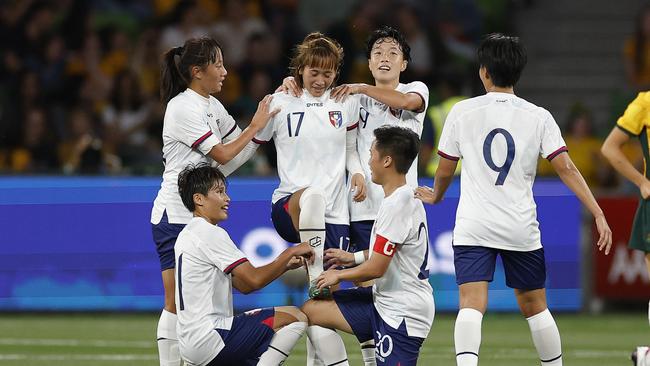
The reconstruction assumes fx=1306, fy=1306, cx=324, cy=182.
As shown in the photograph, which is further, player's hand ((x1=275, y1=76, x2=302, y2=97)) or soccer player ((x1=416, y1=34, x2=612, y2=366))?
player's hand ((x1=275, y1=76, x2=302, y2=97))

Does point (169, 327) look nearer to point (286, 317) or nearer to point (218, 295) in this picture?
point (218, 295)

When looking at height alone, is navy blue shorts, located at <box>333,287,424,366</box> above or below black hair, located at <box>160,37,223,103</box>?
below

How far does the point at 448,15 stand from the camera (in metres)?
17.7

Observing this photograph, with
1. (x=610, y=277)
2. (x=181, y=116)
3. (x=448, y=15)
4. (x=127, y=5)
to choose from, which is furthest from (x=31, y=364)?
(x=448, y=15)

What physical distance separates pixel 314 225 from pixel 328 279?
2.30 ft

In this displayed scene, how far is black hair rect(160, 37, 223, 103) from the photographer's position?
26.2 ft

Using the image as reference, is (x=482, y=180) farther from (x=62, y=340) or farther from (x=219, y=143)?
(x=62, y=340)

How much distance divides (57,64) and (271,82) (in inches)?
104

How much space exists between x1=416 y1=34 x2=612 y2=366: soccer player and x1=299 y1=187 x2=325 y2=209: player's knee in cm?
64

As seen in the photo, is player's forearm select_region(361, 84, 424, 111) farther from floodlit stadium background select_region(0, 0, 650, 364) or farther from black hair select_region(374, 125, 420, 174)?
floodlit stadium background select_region(0, 0, 650, 364)

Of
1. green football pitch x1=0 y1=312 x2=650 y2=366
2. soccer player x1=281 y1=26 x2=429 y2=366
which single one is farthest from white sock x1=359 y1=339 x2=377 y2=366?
green football pitch x1=0 y1=312 x2=650 y2=366

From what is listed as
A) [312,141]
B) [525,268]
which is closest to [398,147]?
[312,141]

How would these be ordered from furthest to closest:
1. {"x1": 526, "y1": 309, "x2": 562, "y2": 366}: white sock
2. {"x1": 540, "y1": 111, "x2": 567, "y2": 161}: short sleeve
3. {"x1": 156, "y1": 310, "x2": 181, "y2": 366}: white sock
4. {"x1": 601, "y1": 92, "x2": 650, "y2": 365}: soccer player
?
{"x1": 601, "y1": 92, "x2": 650, "y2": 365}: soccer player < {"x1": 156, "y1": 310, "x2": 181, "y2": 366}: white sock < {"x1": 526, "y1": 309, "x2": 562, "y2": 366}: white sock < {"x1": 540, "y1": 111, "x2": 567, "y2": 161}: short sleeve

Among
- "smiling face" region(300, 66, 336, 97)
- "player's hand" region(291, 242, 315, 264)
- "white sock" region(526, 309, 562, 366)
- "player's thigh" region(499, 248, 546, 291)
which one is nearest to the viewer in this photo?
"player's hand" region(291, 242, 315, 264)
